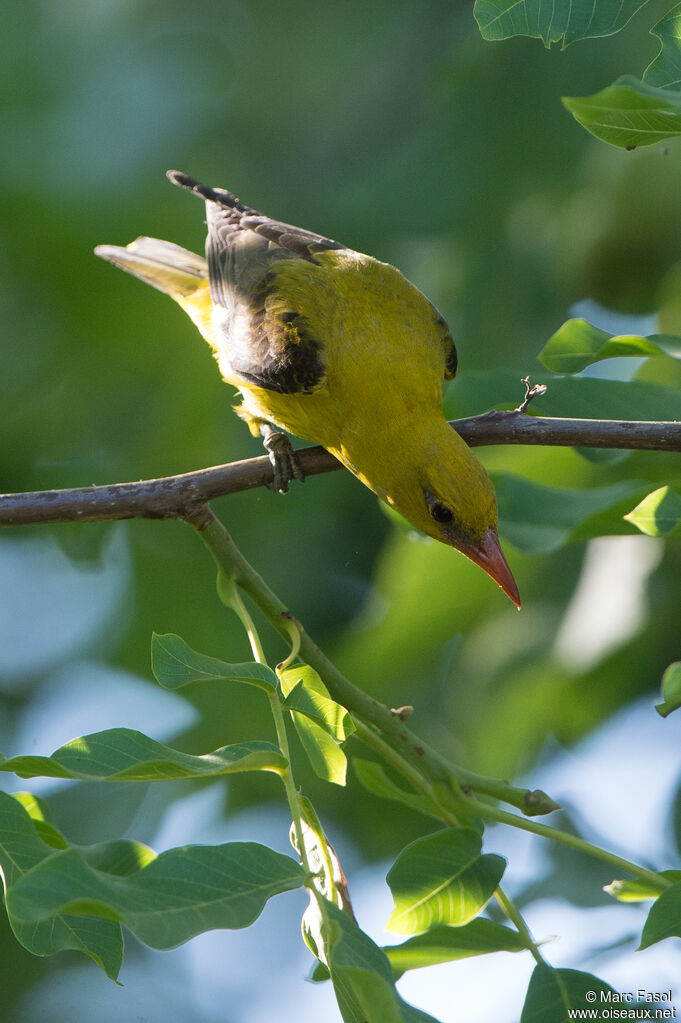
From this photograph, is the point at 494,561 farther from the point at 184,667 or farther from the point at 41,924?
the point at 41,924

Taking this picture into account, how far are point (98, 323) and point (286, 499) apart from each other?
1206 millimetres

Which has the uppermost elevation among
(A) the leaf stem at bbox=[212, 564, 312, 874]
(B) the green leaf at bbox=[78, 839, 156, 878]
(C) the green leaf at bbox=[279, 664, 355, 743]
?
(C) the green leaf at bbox=[279, 664, 355, 743]

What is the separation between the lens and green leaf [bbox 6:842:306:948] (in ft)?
4.14

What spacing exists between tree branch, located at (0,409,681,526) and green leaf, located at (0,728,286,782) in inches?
38.8

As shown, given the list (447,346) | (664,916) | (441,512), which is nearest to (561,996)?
(664,916)

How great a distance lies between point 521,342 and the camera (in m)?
4.21

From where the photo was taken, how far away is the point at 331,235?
4.80 meters

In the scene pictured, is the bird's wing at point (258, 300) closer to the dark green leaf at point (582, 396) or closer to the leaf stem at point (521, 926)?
the dark green leaf at point (582, 396)

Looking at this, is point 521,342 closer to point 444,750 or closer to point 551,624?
point 551,624

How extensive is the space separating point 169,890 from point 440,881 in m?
0.61

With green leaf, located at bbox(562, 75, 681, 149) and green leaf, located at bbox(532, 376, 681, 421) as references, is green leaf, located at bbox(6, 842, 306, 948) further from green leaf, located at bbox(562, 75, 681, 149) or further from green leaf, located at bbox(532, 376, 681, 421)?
green leaf, located at bbox(532, 376, 681, 421)

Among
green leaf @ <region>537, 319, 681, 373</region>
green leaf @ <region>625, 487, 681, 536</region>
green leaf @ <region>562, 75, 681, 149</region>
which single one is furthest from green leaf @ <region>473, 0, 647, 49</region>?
green leaf @ <region>625, 487, 681, 536</region>

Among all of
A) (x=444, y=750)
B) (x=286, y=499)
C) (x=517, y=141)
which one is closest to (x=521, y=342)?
(x=517, y=141)

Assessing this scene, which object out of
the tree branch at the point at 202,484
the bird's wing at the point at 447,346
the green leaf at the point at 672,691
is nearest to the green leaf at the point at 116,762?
the green leaf at the point at 672,691
